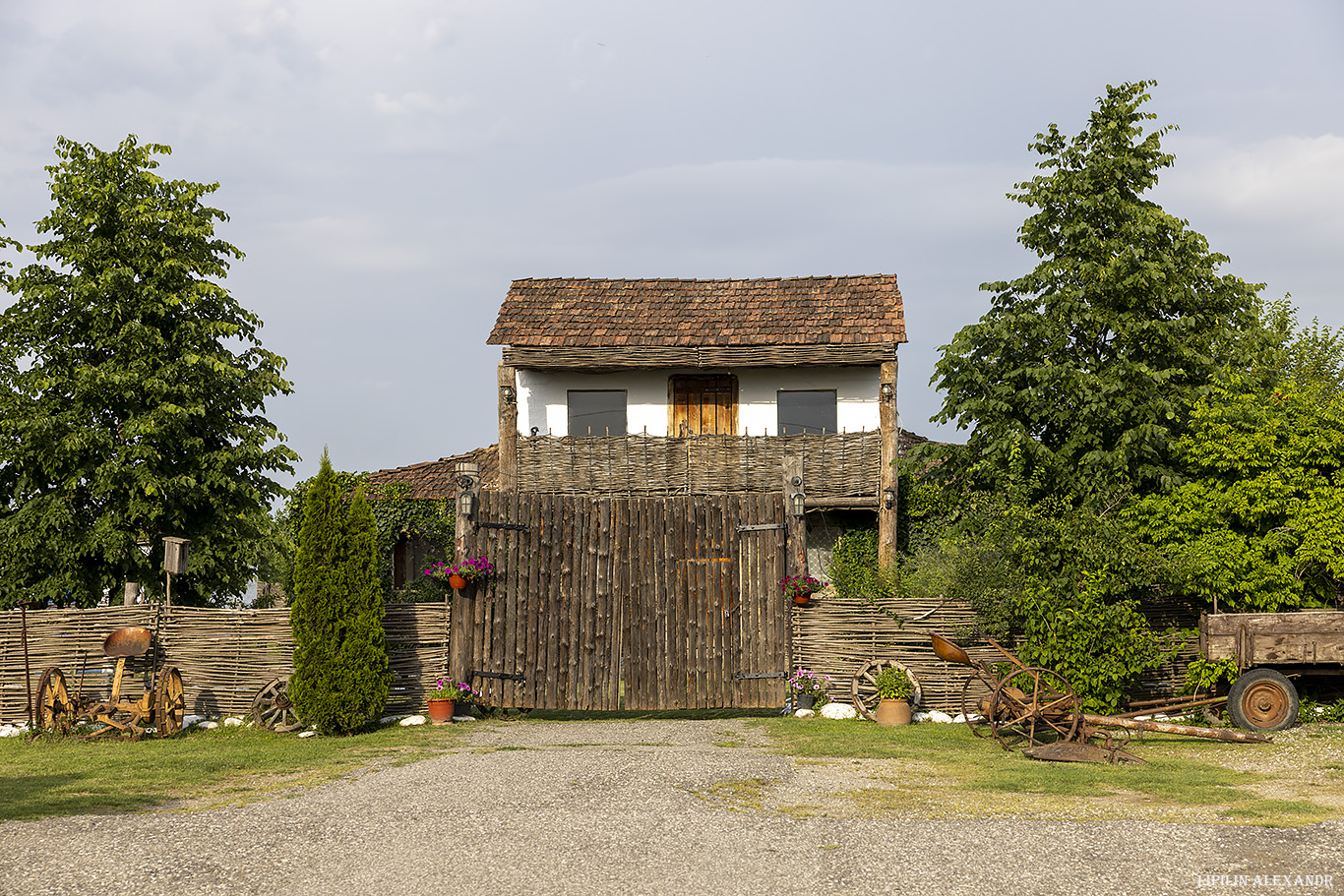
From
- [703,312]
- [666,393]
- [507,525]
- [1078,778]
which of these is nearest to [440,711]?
[507,525]

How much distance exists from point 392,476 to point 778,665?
13.6 meters

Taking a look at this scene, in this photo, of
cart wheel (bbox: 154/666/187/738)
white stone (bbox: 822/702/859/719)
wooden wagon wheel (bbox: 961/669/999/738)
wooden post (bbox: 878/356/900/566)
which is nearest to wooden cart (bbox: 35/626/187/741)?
cart wheel (bbox: 154/666/187/738)

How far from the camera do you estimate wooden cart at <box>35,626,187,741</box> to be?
1194cm

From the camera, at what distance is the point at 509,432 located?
19188 millimetres

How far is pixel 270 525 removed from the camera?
17062 millimetres

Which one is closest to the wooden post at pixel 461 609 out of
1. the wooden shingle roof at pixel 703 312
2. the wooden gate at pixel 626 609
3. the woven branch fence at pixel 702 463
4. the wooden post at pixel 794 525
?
the wooden gate at pixel 626 609

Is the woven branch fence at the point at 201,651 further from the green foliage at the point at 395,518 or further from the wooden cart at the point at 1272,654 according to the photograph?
the wooden cart at the point at 1272,654

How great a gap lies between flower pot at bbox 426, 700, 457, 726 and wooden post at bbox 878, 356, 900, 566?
319 inches

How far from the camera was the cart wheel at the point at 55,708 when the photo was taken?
12047 mm

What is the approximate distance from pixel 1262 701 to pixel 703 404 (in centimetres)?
1103

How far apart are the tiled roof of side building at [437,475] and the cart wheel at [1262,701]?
1384cm

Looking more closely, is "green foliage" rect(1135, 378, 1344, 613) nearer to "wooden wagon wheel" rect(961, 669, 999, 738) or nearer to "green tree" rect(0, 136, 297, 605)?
"wooden wagon wheel" rect(961, 669, 999, 738)

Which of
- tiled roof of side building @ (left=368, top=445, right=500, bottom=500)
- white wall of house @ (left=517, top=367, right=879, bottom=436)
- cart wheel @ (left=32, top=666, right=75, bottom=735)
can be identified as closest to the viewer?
cart wheel @ (left=32, top=666, right=75, bottom=735)

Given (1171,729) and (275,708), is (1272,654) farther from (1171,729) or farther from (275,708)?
(275,708)
